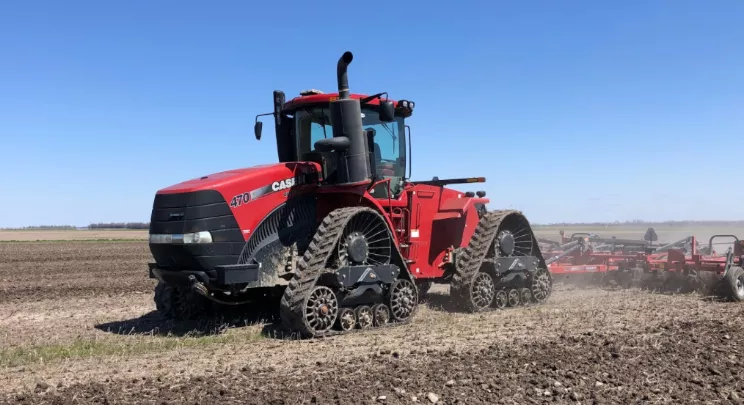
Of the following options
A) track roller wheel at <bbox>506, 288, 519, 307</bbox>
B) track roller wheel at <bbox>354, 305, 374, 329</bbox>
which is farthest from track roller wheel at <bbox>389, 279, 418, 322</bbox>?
track roller wheel at <bbox>506, 288, 519, 307</bbox>

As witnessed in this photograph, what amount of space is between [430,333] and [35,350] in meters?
4.65

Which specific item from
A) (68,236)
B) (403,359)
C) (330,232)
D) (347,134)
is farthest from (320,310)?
(68,236)

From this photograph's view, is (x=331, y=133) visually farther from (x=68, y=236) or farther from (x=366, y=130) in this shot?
(x=68, y=236)

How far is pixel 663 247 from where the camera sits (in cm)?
1555

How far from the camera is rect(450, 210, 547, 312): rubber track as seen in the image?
400 inches

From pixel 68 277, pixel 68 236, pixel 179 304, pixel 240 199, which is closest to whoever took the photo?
pixel 240 199

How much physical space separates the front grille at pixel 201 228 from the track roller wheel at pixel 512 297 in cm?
503

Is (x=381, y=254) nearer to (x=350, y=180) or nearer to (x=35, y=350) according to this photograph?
(x=350, y=180)

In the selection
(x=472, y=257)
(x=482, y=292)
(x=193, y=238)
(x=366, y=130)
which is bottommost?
(x=482, y=292)

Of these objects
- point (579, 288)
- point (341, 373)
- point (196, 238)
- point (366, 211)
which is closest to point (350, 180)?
point (366, 211)

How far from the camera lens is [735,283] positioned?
1166 cm

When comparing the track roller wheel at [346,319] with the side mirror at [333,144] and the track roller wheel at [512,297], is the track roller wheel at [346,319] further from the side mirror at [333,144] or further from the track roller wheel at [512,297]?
the track roller wheel at [512,297]

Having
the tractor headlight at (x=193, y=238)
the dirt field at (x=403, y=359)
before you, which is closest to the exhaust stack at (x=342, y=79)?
the tractor headlight at (x=193, y=238)

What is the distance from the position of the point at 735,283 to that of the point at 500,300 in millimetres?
4525
